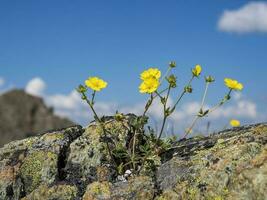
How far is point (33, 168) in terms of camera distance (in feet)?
21.3

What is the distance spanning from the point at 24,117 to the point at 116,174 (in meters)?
20.8

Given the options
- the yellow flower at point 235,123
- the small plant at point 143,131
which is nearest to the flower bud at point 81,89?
the small plant at point 143,131

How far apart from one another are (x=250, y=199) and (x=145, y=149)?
1.65m

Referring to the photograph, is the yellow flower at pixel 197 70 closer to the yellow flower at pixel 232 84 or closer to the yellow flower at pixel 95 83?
the yellow flower at pixel 232 84

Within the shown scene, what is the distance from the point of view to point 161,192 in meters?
5.49

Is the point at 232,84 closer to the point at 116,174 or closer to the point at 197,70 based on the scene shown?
the point at 197,70

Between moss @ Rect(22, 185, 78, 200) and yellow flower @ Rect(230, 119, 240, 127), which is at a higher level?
yellow flower @ Rect(230, 119, 240, 127)

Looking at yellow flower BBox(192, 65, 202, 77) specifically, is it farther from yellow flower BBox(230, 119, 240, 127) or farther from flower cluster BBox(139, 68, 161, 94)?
yellow flower BBox(230, 119, 240, 127)

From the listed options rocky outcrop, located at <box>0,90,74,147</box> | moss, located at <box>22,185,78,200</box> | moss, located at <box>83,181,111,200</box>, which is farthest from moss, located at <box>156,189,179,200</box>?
rocky outcrop, located at <box>0,90,74,147</box>

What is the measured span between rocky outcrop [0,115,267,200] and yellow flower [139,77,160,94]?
0.72 metres

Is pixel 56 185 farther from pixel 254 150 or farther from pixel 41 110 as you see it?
pixel 41 110

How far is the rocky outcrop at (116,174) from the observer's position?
5.17 m

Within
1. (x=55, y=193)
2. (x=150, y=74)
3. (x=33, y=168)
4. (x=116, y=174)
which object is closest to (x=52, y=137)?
(x=33, y=168)

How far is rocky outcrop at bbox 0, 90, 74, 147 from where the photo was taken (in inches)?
1000
